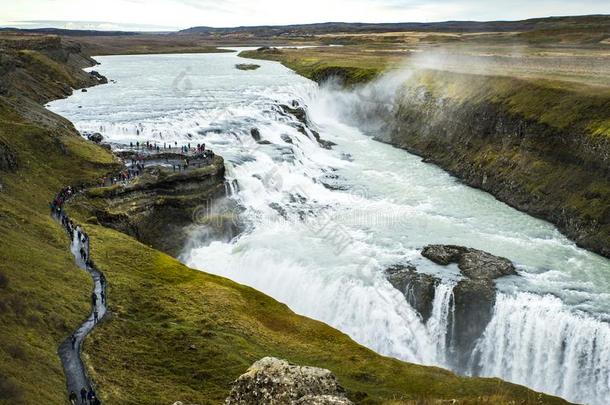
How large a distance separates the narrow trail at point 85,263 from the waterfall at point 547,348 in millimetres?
25935

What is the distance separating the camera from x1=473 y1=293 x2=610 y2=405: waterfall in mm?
35094

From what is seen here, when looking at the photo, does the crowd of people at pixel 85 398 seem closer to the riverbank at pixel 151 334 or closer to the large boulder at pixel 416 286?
the riverbank at pixel 151 334

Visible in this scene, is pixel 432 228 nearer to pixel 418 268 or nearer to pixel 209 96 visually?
pixel 418 268

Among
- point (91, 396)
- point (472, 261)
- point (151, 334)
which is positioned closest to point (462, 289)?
point (472, 261)

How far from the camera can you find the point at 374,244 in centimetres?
5103

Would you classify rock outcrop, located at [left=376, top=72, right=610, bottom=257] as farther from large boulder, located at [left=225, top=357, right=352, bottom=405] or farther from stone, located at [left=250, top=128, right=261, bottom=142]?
large boulder, located at [left=225, top=357, right=352, bottom=405]

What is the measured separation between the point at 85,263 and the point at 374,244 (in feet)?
81.0

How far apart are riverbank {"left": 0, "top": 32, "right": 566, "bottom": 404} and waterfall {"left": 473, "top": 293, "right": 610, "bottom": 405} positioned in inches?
273

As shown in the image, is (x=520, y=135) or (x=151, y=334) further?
(x=520, y=135)

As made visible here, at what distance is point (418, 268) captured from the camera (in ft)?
148

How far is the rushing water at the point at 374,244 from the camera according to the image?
37.7 metres

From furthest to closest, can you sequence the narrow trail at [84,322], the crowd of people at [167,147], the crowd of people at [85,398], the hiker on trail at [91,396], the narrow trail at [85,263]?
the crowd of people at [167,147] → the narrow trail at [85,263] → the narrow trail at [84,322] → the hiker on trail at [91,396] → the crowd of people at [85,398]

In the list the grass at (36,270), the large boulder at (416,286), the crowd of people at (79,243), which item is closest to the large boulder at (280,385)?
the crowd of people at (79,243)

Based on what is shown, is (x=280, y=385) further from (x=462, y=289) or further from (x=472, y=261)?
(x=472, y=261)
